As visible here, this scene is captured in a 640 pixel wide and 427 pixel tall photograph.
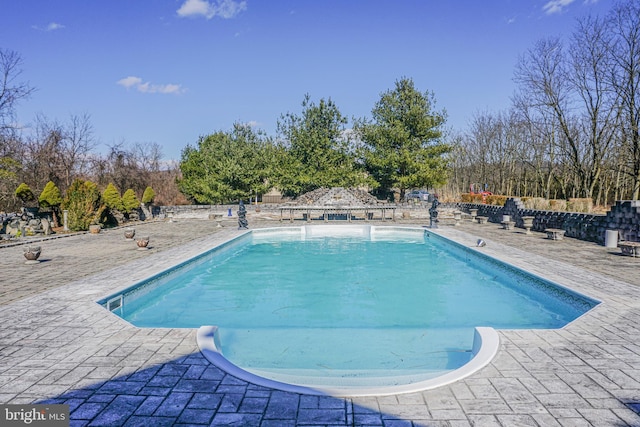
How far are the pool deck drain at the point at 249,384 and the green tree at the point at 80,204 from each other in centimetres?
1046

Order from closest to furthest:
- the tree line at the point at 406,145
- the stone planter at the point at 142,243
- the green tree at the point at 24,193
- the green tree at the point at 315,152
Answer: the stone planter at the point at 142,243, the green tree at the point at 24,193, the tree line at the point at 406,145, the green tree at the point at 315,152

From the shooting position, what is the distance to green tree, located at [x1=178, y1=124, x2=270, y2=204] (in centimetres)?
2539

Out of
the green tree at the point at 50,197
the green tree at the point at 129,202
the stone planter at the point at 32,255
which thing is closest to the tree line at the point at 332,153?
the green tree at the point at 129,202

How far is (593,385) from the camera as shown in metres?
3.12

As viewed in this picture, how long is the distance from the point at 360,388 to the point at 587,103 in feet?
77.7

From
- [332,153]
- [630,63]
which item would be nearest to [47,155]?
[332,153]

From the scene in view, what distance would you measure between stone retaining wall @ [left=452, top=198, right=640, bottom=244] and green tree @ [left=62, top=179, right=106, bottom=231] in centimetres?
1797

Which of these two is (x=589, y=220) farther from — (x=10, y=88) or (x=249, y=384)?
(x=10, y=88)

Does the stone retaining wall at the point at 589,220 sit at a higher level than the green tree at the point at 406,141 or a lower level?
lower

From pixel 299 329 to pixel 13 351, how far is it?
341 cm

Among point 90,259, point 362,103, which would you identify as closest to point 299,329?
point 90,259

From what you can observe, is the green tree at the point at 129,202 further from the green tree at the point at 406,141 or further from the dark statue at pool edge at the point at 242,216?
the green tree at the point at 406,141

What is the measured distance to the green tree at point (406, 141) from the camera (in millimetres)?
25578

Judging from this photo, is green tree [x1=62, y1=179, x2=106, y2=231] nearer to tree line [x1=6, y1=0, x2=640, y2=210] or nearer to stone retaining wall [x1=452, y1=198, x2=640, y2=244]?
tree line [x1=6, y1=0, x2=640, y2=210]
